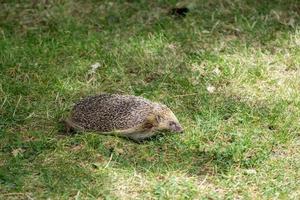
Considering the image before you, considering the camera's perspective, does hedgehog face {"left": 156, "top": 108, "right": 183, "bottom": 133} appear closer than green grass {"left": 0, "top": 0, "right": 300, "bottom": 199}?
No

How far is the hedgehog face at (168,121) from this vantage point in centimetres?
479

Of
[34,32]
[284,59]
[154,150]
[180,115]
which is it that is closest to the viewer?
[154,150]

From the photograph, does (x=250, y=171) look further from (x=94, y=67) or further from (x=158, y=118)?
(x=94, y=67)

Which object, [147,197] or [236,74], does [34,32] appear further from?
[147,197]

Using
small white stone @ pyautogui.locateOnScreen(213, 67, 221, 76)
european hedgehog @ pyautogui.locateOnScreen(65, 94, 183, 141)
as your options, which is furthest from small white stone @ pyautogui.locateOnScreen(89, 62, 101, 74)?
small white stone @ pyautogui.locateOnScreen(213, 67, 221, 76)

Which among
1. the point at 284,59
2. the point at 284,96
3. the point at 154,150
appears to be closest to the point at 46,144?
the point at 154,150

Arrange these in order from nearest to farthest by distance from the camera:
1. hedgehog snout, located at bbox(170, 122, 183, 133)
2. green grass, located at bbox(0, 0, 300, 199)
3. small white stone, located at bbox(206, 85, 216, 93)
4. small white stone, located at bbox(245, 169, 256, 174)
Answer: green grass, located at bbox(0, 0, 300, 199) → small white stone, located at bbox(245, 169, 256, 174) → hedgehog snout, located at bbox(170, 122, 183, 133) → small white stone, located at bbox(206, 85, 216, 93)

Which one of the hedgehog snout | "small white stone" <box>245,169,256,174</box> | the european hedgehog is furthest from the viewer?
the hedgehog snout

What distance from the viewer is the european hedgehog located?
4730mm

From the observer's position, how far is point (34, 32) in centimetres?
679

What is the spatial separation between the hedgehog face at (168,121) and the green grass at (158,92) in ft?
0.26

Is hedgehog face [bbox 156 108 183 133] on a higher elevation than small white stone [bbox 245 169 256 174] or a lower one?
higher

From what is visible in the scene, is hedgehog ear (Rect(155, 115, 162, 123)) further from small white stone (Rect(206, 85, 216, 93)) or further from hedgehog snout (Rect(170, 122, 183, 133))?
small white stone (Rect(206, 85, 216, 93))

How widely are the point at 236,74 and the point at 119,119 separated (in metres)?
1.69
